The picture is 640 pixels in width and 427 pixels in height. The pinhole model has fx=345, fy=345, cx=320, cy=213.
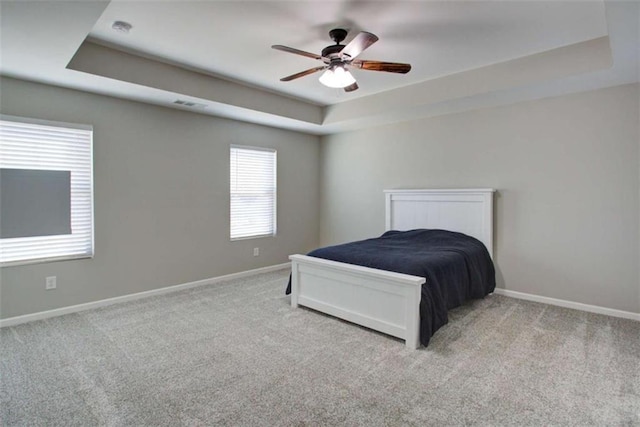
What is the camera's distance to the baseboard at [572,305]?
135 inches

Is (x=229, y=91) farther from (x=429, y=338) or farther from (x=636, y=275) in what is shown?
(x=636, y=275)

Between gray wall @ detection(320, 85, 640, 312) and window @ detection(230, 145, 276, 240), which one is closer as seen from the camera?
gray wall @ detection(320, 85, 640, 312)

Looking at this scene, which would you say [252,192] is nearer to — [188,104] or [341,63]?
Result: [188,104]

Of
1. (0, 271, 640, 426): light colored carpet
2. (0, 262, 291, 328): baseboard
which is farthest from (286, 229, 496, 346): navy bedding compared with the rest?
(0, 262, 291, 328): baseboard

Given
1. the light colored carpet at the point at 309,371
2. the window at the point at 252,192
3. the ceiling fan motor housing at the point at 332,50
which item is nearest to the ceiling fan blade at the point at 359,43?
the ceiling fan motor housing at the point at 332,50

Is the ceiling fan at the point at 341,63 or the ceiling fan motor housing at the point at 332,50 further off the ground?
the ceiling fan motor housing at the point at 332,50

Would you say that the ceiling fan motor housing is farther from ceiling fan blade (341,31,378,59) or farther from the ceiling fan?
ceiling fan blade (341,31,378,59)

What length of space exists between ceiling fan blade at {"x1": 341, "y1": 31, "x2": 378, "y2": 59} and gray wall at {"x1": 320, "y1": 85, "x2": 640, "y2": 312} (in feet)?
8.10

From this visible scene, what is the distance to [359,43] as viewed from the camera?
2457mm

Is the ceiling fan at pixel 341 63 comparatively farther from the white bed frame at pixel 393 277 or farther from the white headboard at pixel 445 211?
the white headboard at pixel 445 211

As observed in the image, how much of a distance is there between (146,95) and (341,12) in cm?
238

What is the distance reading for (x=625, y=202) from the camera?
3.42m

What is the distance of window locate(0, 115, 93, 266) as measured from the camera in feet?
10.6

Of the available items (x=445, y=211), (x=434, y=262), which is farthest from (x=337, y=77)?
(x=445, y=211)
